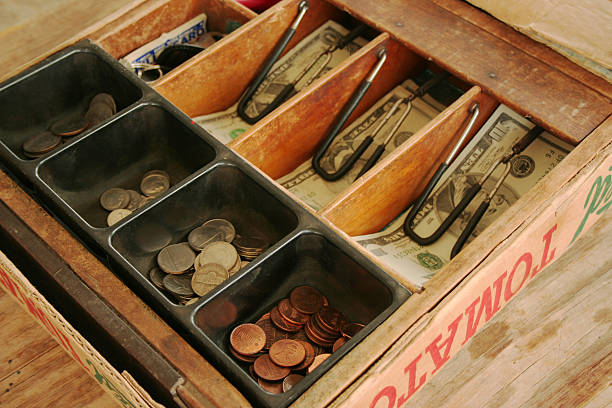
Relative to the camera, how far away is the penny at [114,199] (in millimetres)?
1770

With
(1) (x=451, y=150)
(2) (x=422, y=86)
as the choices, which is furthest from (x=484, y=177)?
(2) (x=422, y=86)

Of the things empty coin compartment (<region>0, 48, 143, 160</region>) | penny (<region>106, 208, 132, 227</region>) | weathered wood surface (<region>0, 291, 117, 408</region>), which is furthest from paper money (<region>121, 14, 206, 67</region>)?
weathered wood surface (<region>0, 291, 117, 408</region>)

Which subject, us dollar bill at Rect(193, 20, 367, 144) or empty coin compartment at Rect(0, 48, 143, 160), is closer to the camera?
empty coin compartment at Rect(0, 48, 143, 160)

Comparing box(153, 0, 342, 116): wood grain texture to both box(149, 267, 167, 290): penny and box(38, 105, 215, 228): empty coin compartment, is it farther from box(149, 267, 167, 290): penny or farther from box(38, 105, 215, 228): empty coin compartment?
box(149, 267, 167, 290): penny

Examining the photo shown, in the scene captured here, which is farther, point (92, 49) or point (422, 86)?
point (422, 86)

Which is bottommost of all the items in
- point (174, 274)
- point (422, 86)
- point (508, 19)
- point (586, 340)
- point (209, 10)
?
point (174, 274)

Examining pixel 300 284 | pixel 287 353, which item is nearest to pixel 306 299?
pixel 300 284

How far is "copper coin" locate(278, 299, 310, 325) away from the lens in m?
1.55

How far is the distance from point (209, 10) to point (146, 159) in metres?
0.64

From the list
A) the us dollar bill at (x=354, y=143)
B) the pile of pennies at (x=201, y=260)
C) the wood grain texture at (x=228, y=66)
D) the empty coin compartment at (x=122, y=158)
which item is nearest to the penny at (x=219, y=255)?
the pile of pennies at (x=201, y=260)

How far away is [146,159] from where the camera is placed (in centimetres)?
186

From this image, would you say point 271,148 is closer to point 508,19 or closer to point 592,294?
point 508,19

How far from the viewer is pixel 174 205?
63.9 inches

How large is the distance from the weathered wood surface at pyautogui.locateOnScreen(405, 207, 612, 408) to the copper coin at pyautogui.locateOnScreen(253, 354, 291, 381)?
66 cm
